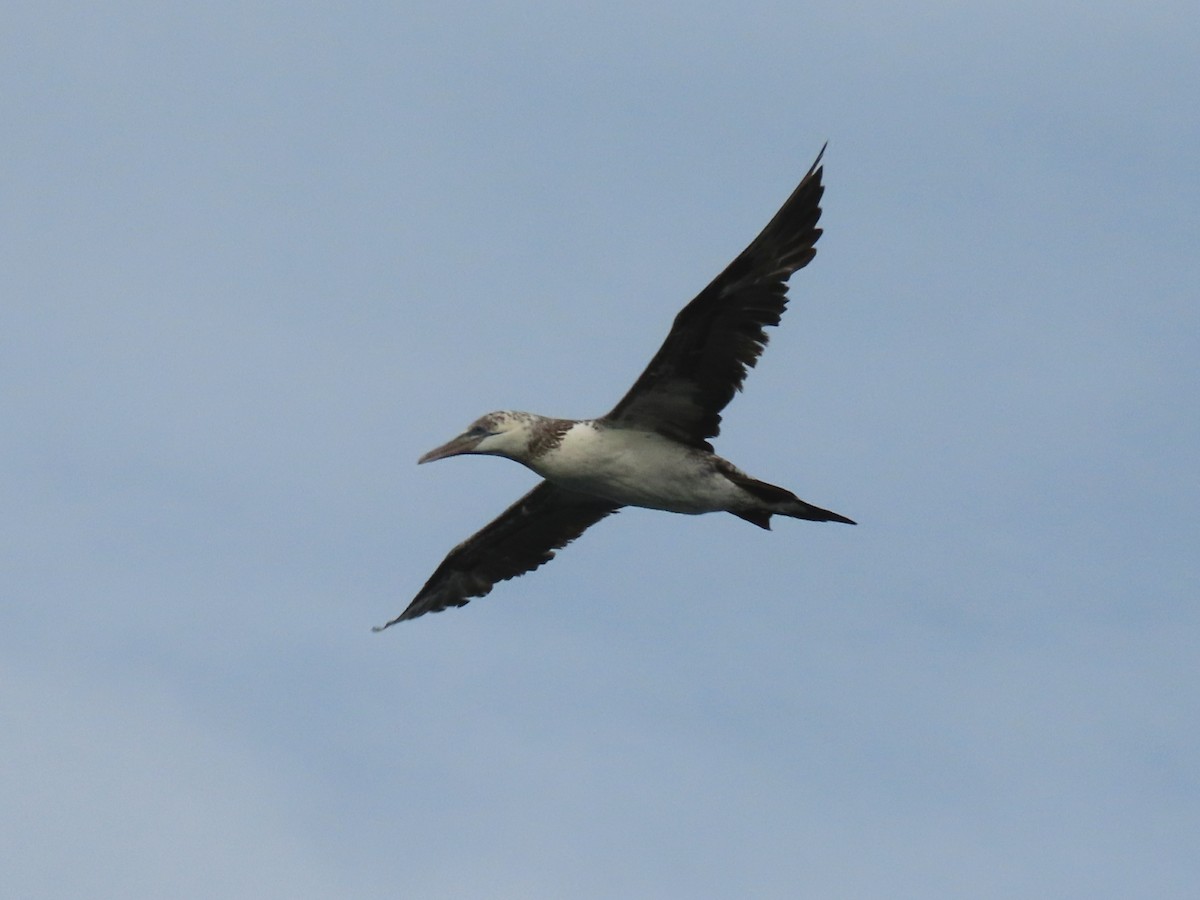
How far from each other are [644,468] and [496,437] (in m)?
1.53

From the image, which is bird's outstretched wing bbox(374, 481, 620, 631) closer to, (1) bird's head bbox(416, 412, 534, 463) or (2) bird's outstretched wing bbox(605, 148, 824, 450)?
(1) bird's head bbox(416, 412, 534, 463)

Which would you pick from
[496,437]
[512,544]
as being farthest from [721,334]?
[512,544]

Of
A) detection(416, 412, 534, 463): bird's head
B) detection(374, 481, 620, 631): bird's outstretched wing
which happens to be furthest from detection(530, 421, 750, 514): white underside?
detection(374, 481, 620, 631): bird's outstretched wing

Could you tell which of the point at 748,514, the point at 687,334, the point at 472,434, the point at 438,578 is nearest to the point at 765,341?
the point at 687,334

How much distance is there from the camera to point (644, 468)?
1744 centimetres

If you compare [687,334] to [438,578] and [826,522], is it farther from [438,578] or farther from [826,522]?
[438,578]

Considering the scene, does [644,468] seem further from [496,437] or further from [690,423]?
[496,437]

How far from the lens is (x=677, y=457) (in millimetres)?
17406

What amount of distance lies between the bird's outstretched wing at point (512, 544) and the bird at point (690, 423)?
1.73 ft

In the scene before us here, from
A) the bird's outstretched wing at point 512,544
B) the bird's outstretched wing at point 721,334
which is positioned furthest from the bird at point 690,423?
the bird's outstretched wing at point 512,544

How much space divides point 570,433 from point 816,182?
3433mm

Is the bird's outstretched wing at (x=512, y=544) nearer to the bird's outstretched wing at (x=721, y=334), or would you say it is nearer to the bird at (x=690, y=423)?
the bird at (x=690, y=423)

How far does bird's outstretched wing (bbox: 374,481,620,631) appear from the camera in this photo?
64.8 feet

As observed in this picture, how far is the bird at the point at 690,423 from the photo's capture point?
631 inches
